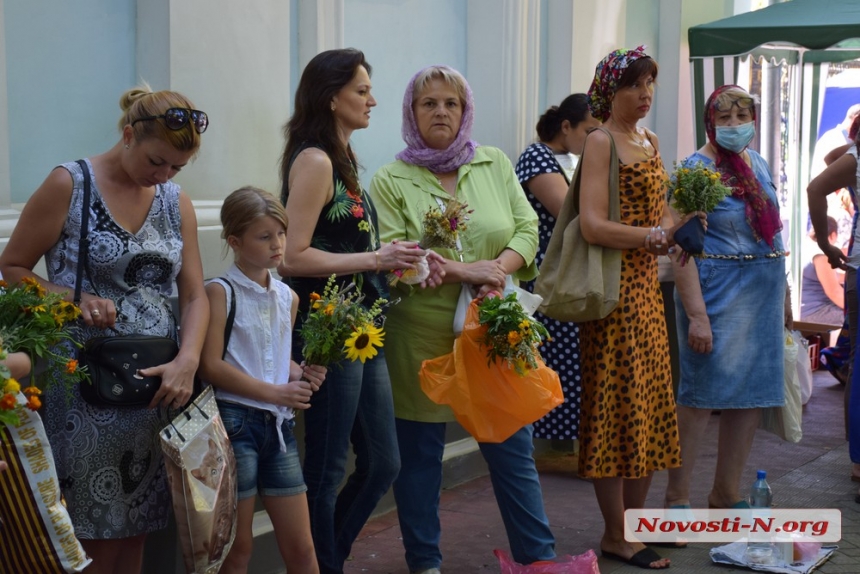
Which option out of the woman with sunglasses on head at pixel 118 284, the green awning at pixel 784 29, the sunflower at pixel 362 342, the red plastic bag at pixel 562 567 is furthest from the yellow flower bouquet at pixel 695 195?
the green awning at pixel 784 29

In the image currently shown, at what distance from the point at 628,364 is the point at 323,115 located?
1.71 m

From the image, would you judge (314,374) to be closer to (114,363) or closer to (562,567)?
(114,363)

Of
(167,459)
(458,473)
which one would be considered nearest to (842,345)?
(458,473)

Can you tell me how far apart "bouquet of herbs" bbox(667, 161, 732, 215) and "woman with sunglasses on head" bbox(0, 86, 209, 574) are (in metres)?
2.25

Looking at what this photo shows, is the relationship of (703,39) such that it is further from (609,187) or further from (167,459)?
(167,459)

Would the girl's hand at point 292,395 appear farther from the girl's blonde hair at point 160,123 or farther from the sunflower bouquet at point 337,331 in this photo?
the girl's blonde hair at point 160,123

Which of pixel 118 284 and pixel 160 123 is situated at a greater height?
pixel 160 123

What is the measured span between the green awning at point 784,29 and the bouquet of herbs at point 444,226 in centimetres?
506

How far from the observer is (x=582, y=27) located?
7.98 m

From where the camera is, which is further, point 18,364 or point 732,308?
point 732,308

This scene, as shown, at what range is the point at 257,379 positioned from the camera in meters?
3.75

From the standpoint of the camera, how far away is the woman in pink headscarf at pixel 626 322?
4.84 meters

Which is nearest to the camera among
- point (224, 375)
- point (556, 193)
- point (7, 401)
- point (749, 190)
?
point (7, 401)

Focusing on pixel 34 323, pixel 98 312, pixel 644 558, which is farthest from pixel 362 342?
pixel 644 558
